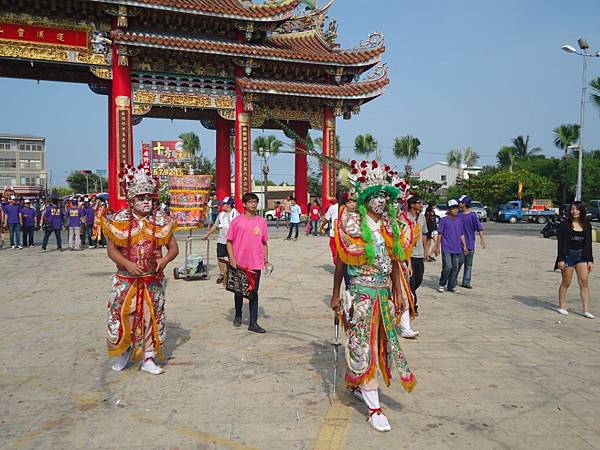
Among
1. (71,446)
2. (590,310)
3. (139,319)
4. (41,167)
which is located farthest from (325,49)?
(41,167)

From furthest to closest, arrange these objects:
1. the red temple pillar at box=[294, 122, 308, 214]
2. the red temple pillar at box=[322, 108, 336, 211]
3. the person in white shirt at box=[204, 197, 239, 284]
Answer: the red temple pillar at box=[294, 122, 308, 214]
the red temple pillar at box=[322, 108, 336, 211]
the person in white shirt at box=[204, 197, 239, 284]

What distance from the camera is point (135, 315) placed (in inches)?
192

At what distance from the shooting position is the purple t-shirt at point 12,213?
53.0 ft

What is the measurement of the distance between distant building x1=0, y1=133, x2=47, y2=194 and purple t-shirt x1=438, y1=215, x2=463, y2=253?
238ft

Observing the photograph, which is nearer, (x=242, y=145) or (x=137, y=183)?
(x=137, y=183)

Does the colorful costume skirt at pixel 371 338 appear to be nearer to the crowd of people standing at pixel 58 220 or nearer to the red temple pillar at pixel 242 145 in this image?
the crowd of people standing at pixel 58 220

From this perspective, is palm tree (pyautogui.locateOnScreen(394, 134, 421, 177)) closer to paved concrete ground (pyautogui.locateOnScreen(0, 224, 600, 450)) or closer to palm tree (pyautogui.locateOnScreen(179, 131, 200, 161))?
palm tree (pyautogui.locateOnScreen(179, 131, 200, 161))

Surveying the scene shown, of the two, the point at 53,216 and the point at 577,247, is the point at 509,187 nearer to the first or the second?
the point at 53,216

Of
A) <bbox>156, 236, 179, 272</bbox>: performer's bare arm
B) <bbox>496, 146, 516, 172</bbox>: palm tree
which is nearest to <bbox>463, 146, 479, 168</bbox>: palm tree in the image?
<bbox>496, 146, 516, 172</bbox>: palm tree

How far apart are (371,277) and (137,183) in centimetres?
246

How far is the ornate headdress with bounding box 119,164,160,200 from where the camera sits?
4949 mm

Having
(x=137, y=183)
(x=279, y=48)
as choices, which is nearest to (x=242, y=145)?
(x=279, y=48)

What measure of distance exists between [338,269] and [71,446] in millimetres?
2273

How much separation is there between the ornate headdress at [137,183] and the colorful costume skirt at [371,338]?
7.40 feet
